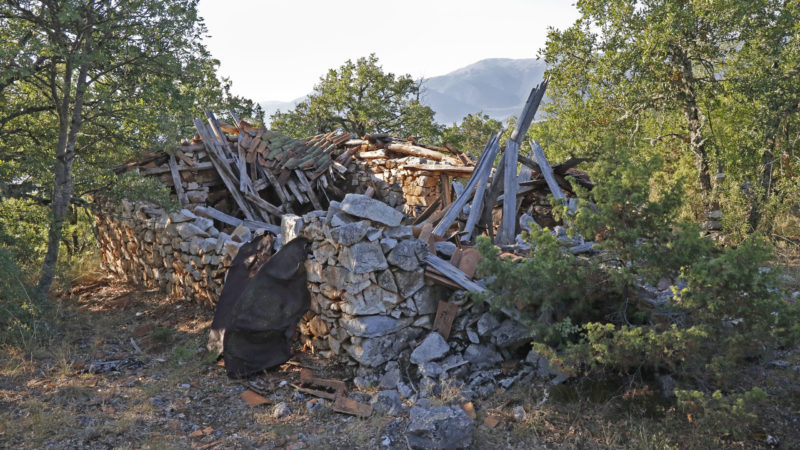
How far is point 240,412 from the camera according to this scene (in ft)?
17.3

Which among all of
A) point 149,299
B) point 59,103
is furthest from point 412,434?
point 59,103

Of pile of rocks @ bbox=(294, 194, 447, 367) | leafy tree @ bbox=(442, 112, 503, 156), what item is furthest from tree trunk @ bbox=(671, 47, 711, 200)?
leafy tree @ bbox=(442, 112, 503, 156)

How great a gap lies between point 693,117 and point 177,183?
9920 mm

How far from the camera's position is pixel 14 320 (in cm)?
705

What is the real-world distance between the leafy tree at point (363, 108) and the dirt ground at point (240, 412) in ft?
44.6

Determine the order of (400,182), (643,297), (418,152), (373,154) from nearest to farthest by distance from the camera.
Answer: (643,297)
(418,152)
(400,182)
(373,154)

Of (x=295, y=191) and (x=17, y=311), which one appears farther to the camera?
(x=295, y=191)

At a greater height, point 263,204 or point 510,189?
point 263,204

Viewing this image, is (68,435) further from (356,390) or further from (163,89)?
(163,89)

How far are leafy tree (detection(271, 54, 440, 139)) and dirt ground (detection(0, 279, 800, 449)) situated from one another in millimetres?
13588

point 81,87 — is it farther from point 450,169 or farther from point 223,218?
point 450,169

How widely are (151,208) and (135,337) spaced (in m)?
2.74

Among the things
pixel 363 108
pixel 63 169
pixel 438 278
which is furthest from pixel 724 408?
pixel 363 108

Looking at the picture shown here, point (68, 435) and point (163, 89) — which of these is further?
point (163, 89)
